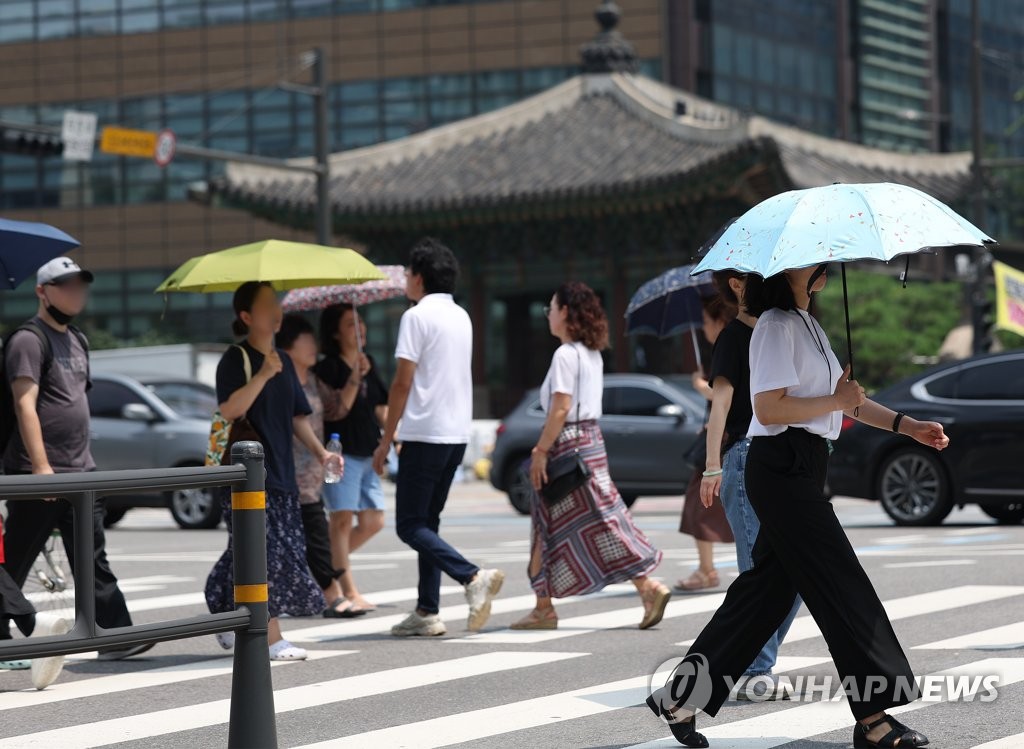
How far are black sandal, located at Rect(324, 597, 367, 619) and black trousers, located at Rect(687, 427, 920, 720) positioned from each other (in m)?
4.49

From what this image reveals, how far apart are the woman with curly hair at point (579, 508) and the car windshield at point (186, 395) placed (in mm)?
11509

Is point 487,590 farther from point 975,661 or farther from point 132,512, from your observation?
point 132,512

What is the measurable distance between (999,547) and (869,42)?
145 ft

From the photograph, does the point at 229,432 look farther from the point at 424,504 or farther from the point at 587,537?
the point at 587,537

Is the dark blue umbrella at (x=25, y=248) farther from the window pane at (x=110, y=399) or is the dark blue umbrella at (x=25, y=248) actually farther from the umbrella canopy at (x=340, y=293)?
the window pane at (x=110, y=399)

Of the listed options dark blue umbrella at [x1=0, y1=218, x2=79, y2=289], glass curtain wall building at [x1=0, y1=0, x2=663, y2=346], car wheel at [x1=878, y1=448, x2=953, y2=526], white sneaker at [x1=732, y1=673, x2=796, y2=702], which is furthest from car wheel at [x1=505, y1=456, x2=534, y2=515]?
glass curtain wall building at [x1=0, y1=0, x2=663, y2=346]

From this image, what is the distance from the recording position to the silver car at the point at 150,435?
19203 millimetres

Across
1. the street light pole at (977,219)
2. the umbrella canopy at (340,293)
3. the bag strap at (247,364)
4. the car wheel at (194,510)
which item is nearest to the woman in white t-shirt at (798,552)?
the bag strap at (247,364)

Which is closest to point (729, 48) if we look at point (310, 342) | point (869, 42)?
point (869, 42)

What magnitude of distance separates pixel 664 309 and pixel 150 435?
9694 mm

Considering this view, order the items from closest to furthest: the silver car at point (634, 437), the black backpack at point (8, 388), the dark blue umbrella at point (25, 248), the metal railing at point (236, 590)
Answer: the metal railing at point (236, 590), the black backpack at point (8, 388), the dark blue umbrella at point (25, 248), the silver car at point (634, 437)


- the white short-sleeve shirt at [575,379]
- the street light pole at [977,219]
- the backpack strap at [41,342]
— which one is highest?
the street light pole at [977,219]

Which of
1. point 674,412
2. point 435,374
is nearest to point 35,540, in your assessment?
point 435,374

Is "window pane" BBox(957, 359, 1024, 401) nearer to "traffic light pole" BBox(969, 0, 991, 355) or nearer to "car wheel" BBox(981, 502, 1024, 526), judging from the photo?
"car wheel" BBox(981, 502, 1024, 526)
